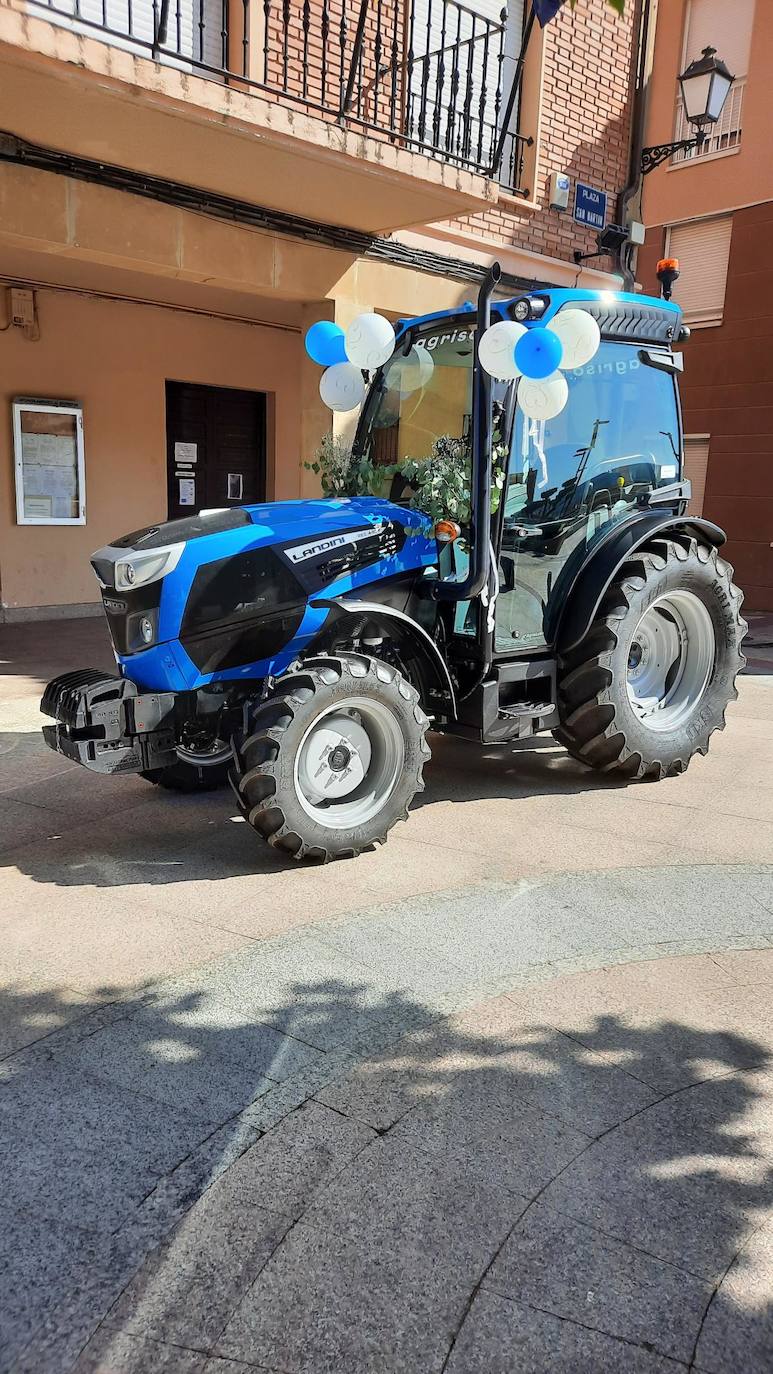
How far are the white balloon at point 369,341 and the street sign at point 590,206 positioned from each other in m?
7.70

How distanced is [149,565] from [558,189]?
30.2 feet

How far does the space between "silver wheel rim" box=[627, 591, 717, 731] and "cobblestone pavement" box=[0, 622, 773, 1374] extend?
1.33 metres

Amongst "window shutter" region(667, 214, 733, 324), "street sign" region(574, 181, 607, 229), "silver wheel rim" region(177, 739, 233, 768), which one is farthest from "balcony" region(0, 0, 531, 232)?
"window shutter" region(667, 214, 733, 324)

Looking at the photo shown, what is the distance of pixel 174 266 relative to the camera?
8.13m

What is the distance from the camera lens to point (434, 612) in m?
4.88

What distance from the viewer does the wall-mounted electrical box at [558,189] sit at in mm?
11211

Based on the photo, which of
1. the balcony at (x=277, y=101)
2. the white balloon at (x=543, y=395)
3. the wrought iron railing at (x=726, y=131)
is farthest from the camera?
the wrought iron railing at (x=726, y=131)

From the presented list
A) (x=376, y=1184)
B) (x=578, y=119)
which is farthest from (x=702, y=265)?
(x=376, y=1184)

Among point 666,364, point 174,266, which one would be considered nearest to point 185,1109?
point 666,364

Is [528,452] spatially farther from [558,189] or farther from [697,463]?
[697,463]

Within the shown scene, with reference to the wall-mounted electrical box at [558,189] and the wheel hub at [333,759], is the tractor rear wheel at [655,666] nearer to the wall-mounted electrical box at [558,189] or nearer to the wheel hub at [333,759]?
the wheel hub at [333,759]

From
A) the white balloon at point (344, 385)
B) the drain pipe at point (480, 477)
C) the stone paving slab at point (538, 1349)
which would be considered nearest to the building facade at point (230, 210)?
the white balloon at point (344, 385)

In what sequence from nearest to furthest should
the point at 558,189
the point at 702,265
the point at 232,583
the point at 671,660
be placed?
the point at 232,583
the point at 671,660
the point at 558,189
the point at 702,265

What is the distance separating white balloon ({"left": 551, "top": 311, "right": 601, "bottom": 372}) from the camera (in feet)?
14.2
